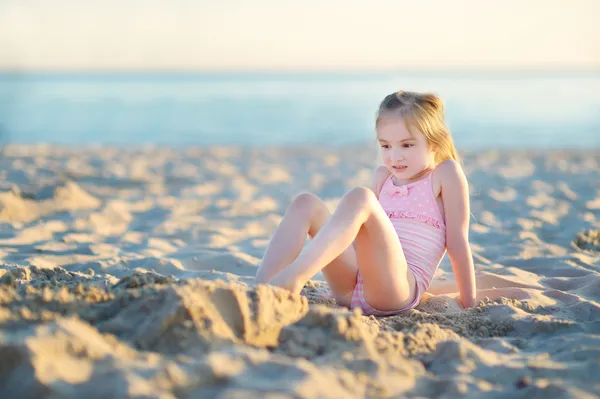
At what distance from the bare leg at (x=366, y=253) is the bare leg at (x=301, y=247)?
17 centimetres

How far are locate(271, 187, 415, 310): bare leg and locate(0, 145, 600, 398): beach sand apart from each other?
0.14 m

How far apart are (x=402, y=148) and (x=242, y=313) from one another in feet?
4.45

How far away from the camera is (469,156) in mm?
9906

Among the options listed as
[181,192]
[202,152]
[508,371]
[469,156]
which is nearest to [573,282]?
[508,371]

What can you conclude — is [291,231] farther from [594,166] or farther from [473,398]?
[594,166]

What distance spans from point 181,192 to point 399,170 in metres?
3.89

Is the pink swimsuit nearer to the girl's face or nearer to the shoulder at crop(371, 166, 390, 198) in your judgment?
the girl's face

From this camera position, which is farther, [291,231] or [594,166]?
[594,166]

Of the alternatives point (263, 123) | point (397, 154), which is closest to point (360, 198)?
point (397, 154)

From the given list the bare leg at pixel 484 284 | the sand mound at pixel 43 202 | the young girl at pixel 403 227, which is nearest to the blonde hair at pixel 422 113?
the young girl at pixel 403 227

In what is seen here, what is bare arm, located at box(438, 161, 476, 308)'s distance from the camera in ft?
10.2

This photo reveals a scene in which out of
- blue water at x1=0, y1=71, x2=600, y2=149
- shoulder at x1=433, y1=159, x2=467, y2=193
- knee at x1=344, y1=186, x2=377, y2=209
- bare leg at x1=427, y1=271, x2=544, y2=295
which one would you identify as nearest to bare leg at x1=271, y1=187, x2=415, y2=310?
knee at x1=344, y1=186, x2=377, y2=209

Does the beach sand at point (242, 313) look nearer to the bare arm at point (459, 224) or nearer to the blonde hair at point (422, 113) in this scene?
the bare arm at point (459, 224)

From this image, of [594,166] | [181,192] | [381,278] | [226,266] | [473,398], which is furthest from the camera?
[594,166]
